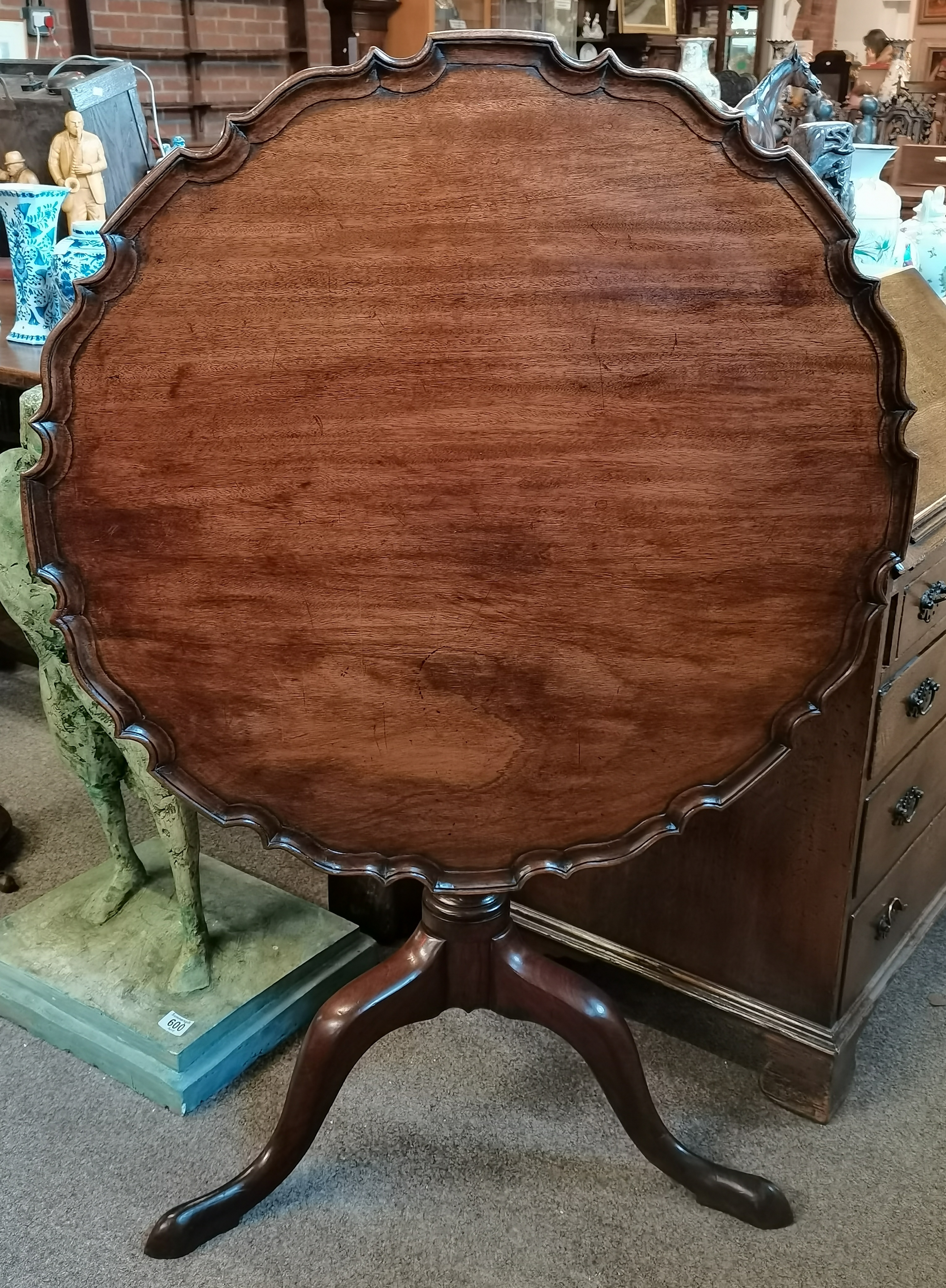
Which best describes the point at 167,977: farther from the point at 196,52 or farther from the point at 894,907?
the point at 196,52

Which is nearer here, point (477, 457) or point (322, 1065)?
point (477, 457)

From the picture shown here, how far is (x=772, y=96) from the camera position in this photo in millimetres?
1521

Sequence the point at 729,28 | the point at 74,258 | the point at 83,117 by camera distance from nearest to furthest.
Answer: the point at 74,258
the point at 83,117
the point at 729,28

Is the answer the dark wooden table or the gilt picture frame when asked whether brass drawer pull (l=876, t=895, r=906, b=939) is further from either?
the gilt picture frame

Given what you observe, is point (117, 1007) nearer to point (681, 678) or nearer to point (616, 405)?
point (681, 678)

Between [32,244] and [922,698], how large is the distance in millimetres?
1626

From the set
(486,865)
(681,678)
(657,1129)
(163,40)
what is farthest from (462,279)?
(163,40)

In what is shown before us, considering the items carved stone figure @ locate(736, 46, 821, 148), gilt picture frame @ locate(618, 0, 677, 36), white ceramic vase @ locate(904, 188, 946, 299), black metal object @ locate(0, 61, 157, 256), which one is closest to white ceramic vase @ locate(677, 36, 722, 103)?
carved stone figure @ locate(736, 46, 821, 148)

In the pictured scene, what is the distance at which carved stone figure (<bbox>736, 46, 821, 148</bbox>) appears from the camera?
4.74 feet

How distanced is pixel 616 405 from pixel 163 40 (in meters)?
6.02

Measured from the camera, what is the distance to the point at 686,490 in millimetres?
1027

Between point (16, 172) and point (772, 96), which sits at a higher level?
point (772, 96)

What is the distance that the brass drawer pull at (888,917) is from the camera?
159 cm

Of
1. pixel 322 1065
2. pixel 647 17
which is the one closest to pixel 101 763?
pixel 322 1065
